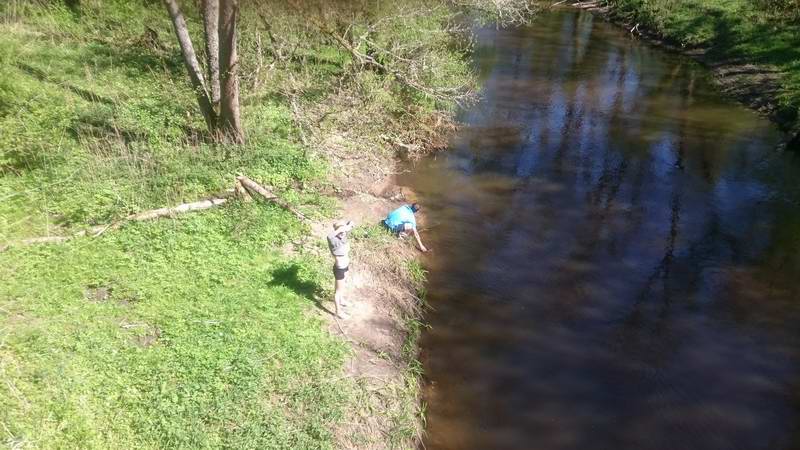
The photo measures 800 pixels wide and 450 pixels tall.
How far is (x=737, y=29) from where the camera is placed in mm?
21594

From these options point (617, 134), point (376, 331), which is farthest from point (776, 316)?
point (617, 134)

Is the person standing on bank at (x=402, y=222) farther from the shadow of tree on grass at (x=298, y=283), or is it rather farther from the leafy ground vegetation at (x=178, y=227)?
the shadow of tree on grass at (x=298, y=283)

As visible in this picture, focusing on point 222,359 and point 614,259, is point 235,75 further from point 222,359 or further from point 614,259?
point 614,259

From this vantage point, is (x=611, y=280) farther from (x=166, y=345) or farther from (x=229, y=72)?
(x=229, y=72)

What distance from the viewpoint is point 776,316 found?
8.59 m

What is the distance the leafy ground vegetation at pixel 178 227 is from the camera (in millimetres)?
5578

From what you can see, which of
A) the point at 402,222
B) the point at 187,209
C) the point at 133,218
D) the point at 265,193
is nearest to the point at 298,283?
the point at 265,193

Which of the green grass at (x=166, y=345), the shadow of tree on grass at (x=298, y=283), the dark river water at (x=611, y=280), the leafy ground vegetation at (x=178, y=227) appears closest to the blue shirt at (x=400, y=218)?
the leafy ground vegetation at (x=178, y=227)

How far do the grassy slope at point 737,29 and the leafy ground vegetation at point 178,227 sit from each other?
12.2 metres

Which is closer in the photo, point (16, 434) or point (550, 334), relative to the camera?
point (16, 434)

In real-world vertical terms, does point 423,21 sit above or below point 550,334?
above

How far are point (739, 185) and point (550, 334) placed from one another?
7.36 m

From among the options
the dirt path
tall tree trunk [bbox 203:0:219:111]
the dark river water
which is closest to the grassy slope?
the dark river water

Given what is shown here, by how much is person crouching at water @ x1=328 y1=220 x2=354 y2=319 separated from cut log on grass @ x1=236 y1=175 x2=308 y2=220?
78.7 inches
